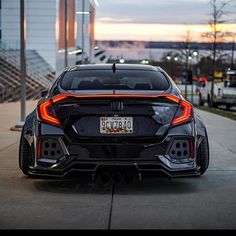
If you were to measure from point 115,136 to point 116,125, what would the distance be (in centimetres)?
12

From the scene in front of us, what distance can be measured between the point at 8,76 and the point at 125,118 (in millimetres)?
30290

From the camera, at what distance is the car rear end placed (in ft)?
21.0

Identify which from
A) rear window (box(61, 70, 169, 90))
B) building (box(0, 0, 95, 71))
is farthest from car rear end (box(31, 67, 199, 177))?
building (box(0, 0, 95, 71))

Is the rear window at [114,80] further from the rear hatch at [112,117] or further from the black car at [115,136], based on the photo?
the rear hatch at [112,117]

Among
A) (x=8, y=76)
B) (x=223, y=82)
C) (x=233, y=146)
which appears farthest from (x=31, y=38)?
(x=233, y=146)

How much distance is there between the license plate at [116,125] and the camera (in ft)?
21.2

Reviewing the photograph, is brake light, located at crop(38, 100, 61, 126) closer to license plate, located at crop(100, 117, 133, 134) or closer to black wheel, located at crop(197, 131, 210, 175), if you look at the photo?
license plate, located at crop(100, 117, 133, 134)

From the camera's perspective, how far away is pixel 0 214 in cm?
571

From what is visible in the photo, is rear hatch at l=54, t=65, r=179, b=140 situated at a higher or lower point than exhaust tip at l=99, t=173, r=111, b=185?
higher

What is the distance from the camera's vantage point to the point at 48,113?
6602 mm

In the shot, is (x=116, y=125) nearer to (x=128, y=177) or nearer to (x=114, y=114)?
(x=114, y=114)

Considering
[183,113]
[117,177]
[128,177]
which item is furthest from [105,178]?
[183,113]

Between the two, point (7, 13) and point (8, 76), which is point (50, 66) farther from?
point (8, 76)
